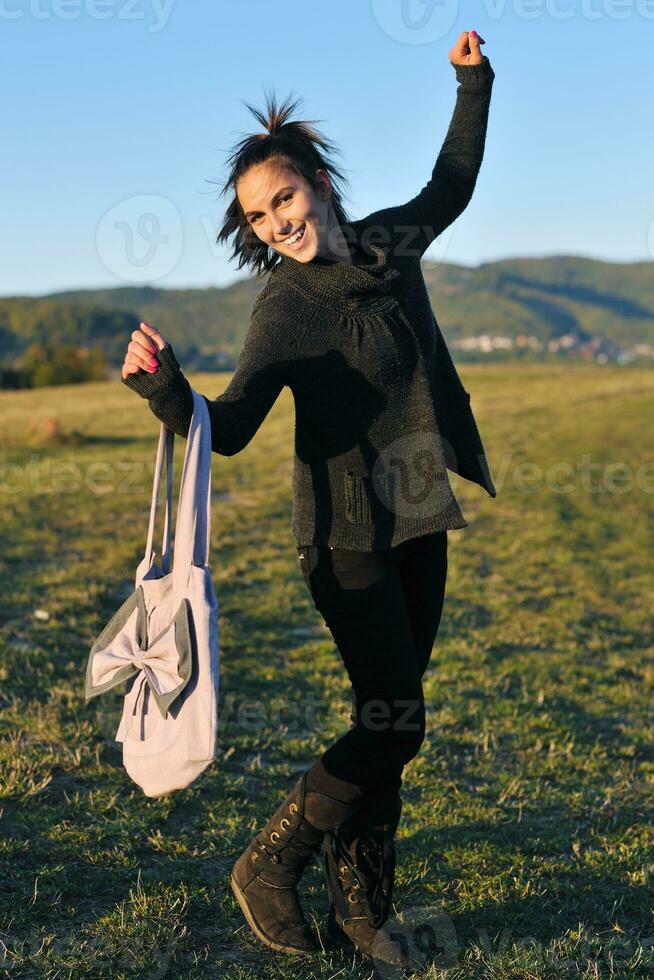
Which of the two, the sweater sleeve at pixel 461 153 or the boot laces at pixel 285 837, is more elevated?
the sweater sleeve at pixel 461 153

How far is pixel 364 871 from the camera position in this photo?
3256mm

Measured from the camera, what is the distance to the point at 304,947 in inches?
126

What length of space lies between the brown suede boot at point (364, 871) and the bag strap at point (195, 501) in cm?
101

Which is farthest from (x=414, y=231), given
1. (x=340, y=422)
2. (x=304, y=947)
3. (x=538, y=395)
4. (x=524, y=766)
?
(x=538, y=395)

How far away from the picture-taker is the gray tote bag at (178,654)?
107 inches

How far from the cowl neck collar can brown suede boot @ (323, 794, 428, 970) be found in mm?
1536

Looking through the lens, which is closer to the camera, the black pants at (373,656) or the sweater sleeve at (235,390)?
the sweater sleeve at (235,390)

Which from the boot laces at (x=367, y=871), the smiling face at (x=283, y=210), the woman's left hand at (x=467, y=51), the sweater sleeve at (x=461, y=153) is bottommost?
the boot laces at (x=367, y=871)

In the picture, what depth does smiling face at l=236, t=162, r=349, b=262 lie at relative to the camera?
3068 millimetres

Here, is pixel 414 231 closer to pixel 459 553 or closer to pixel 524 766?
pixel 524 766

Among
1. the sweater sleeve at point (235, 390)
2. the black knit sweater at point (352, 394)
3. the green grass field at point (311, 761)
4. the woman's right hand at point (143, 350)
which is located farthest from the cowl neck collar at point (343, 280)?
the green grass field at point (311, 761)

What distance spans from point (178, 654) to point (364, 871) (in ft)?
3.48

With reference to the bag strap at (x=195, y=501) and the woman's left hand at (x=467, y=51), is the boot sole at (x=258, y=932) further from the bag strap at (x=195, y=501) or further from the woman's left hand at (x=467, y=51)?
the woman's left hand at (x=467, y=51)

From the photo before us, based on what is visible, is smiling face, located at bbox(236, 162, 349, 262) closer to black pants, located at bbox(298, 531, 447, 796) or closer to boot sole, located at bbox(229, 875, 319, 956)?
black pants, located at bbox(298, 531, 447, 796)
